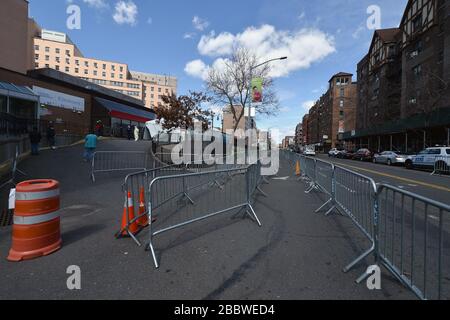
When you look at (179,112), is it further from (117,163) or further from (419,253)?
(419,253)

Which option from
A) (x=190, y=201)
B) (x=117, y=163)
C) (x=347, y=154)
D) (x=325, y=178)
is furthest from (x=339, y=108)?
(x=190, y=201)

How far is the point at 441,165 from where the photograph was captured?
53.9 feet

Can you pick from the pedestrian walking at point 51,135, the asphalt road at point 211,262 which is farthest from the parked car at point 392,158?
the pedestrian walking at point 51,135

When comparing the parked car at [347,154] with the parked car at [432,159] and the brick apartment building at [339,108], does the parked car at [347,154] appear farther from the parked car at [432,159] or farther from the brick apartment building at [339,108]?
the brick apartment building at [339,108]

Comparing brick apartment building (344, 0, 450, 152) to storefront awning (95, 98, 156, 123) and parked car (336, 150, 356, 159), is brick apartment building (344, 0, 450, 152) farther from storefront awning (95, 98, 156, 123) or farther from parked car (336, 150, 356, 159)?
storefront awning (95, 98, 156, 123)

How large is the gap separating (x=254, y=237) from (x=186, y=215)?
6.24 feet

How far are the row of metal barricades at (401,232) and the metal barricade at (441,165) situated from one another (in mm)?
12999

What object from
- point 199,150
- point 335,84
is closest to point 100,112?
point 199,150

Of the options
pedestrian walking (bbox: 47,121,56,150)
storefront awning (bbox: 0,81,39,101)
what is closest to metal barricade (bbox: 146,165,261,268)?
pedestrian walking (bbox: 47,121,56,150)

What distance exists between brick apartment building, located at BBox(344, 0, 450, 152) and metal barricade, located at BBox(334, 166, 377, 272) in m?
22.6

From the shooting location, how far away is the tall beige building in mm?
80500

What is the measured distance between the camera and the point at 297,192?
8992 millimetres

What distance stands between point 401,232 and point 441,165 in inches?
721

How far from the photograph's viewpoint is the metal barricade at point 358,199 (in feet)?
11.6
